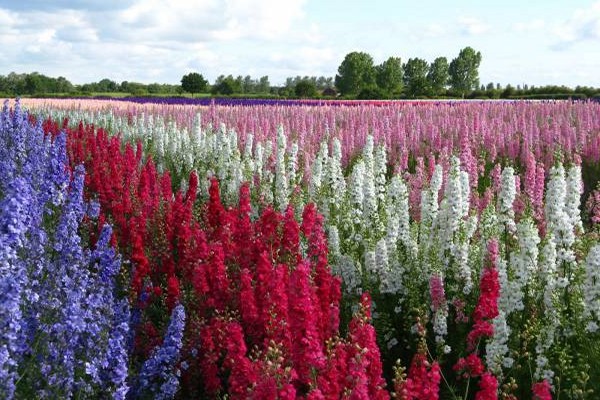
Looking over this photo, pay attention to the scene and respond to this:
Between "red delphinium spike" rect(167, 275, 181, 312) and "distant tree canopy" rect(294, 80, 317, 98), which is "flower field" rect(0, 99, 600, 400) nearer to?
"red delphinium spike" rect(167, 275, 181, 312)

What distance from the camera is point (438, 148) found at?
1318 centimetres

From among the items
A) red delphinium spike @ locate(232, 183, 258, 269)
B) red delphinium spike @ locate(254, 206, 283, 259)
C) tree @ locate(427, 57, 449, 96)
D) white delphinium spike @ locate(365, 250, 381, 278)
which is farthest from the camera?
tree @ locate(427, 57, 449, 96)

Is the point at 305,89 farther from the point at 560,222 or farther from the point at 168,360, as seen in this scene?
the point at 168,360

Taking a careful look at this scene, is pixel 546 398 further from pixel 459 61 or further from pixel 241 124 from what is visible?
pixel 459 61

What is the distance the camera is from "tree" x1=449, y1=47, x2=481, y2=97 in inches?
2926

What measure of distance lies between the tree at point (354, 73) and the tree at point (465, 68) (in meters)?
12.9

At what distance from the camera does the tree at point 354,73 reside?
6512 centimetres

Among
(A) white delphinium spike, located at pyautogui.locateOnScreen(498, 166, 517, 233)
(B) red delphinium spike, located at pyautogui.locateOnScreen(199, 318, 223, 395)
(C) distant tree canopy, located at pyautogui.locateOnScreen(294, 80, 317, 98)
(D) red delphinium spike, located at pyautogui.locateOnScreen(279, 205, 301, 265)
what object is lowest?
(B) red delphinium spike, located at pyautogui.locateOnScreen(199, 318, 223, 395)

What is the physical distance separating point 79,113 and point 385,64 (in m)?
46.4

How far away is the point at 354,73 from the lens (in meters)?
65.4

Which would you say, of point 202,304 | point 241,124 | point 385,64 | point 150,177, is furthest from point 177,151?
point 385,64

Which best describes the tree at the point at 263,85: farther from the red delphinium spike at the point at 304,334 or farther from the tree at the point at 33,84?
the red delphinium spike at the point at 304,334

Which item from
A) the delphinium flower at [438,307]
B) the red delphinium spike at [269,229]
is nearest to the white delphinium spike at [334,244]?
the red delphinium spike at [269,229]

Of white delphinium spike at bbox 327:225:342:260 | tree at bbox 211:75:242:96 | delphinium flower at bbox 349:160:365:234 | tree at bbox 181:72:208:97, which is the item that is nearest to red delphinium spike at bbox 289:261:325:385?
white delphinium spike at bbox 327:225:342:260
